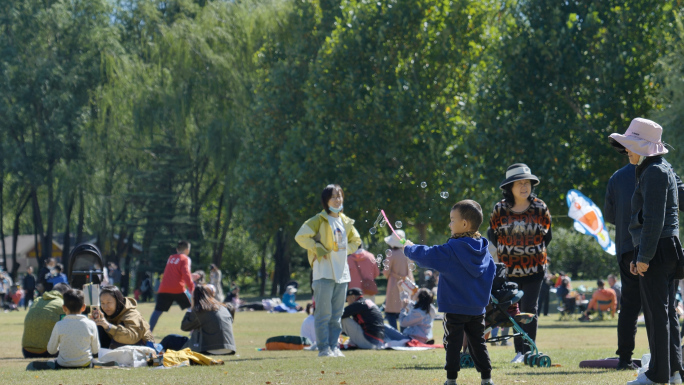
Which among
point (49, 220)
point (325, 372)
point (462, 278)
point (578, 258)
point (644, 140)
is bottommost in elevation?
point (325, 372)

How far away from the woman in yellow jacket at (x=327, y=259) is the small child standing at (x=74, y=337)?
284cm

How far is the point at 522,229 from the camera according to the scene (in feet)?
33.6

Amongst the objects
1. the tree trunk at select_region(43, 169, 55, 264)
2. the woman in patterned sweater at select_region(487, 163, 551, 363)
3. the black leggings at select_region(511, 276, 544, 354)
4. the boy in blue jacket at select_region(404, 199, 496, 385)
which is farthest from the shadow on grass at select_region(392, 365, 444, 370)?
the tree trunk at select_region(43, 169, 55, 264)

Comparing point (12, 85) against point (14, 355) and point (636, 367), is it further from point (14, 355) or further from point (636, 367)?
point (636, 367)

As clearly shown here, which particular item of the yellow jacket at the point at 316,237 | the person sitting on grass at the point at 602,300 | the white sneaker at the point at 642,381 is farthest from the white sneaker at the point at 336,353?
the person sitting on grass at the point at 602,300

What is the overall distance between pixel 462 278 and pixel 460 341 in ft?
1.72

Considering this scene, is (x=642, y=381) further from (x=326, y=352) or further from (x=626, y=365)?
(x=326, y=352)

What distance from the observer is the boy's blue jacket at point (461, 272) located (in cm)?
775

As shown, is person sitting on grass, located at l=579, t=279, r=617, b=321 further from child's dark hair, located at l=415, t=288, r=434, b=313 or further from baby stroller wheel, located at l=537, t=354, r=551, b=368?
baby stroller wheel, located at l=537, t=354, r=551, b=368

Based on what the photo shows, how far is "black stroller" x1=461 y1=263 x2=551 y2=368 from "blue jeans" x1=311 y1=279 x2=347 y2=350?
300 cm

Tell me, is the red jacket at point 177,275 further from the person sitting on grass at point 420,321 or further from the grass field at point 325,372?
the person sitting on grass at point 420,321

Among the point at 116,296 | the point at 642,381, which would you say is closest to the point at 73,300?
the point at 116,296

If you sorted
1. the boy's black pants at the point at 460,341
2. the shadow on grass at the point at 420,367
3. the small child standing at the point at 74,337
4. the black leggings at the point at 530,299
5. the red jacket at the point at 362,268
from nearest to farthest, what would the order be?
the boy's black pants at the point at 460,341, the black leggings at the point at 530,299, the shadow on grass at the point at 420,367, the small child standing at the point at 74,337, the red jacket at the point at 362,268

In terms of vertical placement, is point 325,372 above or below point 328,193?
below
